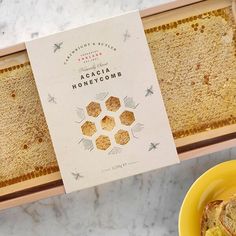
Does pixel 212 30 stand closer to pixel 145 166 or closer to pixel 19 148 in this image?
pixel 145 166

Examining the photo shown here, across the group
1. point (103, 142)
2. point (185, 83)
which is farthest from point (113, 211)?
point (185, 83)

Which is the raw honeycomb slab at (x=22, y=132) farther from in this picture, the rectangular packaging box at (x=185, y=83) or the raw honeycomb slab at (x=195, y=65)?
the raw honeycomb slab at (x=195, y=65)

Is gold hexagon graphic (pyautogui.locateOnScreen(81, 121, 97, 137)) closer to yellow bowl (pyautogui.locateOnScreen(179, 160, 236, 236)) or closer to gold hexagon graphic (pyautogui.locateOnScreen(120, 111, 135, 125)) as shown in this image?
gold hexagon graphic (pyautogui.locateOnScreen(120, 111, 135, 125))

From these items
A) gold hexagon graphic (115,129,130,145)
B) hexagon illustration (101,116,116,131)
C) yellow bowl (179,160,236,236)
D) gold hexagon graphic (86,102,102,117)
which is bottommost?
yellow bowl (179,160,236,236)

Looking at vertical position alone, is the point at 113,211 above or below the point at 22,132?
below

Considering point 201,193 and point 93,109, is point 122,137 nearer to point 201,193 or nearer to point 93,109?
point 93,109

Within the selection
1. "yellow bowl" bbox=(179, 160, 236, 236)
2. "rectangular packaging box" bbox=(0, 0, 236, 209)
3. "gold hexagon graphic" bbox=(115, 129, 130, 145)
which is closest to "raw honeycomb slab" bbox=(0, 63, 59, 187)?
"rectangular packaging box" bbox=(0, 0, 236, 209)

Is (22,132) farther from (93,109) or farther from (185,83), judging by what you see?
(185,83)

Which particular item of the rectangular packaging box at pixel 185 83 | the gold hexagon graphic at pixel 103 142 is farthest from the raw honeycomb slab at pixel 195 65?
the gold hexagon graphic at pixel 103 142
